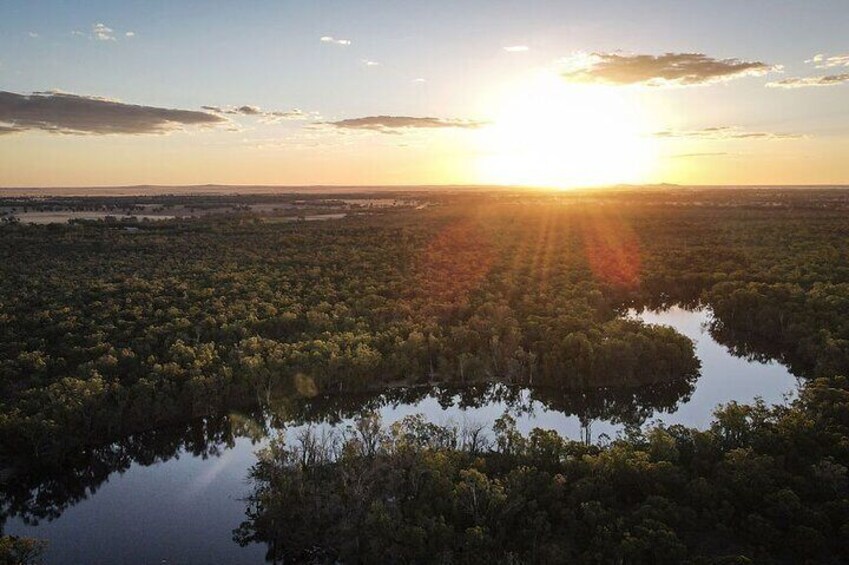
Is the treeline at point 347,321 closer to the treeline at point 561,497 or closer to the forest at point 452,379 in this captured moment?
the forest at point 452,379

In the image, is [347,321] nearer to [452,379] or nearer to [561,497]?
[452,379]

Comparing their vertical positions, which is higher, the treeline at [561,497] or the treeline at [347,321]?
the treeline at [347,321]

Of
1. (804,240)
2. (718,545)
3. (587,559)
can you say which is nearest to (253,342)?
(587,559)

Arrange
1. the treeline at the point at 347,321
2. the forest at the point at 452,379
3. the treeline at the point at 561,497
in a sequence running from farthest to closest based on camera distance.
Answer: the treeline at the point at 347,321
the forest at the point at 452,379
the treeline at the point at 561,497

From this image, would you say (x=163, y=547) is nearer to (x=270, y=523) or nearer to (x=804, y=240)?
(x=270, y=523)

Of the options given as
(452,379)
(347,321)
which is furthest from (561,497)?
(347,321)

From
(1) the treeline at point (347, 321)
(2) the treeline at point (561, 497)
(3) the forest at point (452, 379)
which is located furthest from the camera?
(1) the treeline at point (347, 321)

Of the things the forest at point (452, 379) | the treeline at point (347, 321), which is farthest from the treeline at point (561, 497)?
the treeline at point (347, 321)
